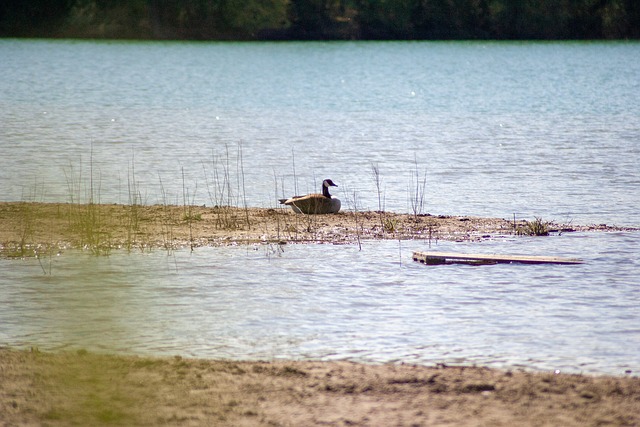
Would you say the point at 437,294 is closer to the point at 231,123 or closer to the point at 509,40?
the point at 231,123

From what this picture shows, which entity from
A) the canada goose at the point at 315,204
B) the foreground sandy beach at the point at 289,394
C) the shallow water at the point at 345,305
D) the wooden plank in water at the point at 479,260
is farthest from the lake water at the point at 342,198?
the canada goose at the point at 315,204

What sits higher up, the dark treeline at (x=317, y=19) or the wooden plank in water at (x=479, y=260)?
the dark treeline at (x=317, y=19)

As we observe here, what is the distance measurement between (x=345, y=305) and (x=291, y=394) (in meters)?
2.91

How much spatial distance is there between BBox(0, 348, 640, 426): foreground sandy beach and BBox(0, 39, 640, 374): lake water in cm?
43

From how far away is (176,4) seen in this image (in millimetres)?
92188

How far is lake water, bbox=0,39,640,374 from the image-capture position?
8.81m

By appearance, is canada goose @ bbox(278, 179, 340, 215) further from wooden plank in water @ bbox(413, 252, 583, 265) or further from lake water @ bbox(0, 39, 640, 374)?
wooden plank in water @ bbox(413, 252, 583, 265)

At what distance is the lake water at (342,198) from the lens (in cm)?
881

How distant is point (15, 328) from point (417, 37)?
89666 millimetres

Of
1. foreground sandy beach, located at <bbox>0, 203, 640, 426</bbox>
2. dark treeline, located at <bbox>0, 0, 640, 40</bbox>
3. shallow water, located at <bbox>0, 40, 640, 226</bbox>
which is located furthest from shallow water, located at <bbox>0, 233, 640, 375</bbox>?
dark treeline, located at <bbox>0, 0, 640, 40</bbox>

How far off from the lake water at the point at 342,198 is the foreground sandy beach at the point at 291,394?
→ 0.43 meters

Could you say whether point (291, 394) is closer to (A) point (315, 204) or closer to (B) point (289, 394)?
(B) point (289, 394)

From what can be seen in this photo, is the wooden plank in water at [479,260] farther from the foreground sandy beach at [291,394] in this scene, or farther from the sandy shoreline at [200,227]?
the foreground sandy beach at [291,394]

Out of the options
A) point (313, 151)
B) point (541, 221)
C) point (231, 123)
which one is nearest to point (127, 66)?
point (231, 123)
